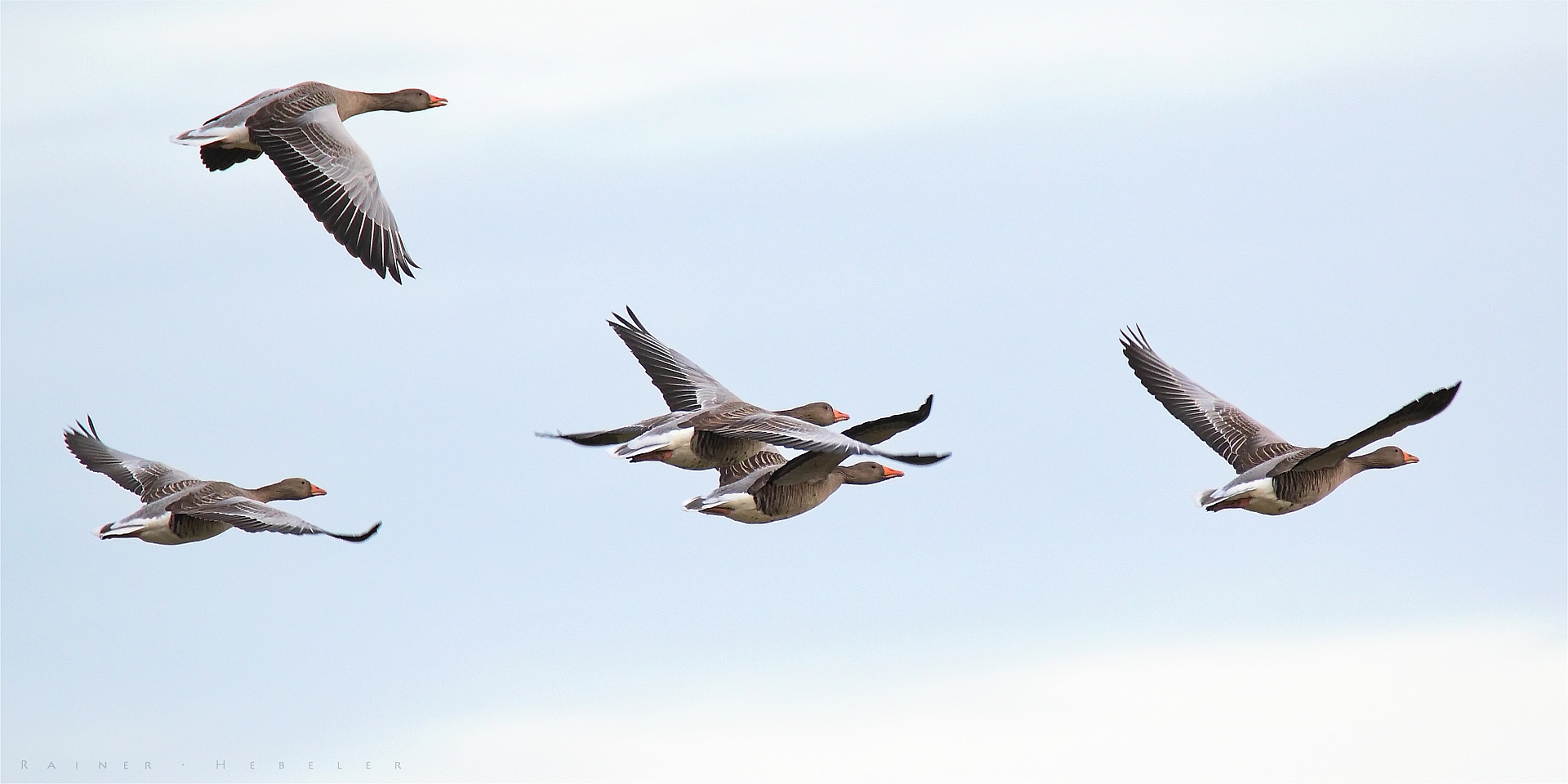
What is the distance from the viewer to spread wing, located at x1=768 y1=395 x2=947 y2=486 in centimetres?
1900

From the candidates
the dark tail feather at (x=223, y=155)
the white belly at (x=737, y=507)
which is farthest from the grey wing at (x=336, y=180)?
the white belly at (x=737, y=507)

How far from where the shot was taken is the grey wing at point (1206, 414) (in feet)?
69.4

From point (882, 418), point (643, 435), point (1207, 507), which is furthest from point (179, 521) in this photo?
point (1207, 507)

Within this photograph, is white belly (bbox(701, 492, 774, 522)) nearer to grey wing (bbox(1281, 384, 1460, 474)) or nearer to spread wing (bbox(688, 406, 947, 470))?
spread wing (bbox(688, 406, 947, 470))

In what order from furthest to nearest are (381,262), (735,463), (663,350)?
(663,350) < (735,463) < (381,262)

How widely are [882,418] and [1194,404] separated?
4738 millimetres

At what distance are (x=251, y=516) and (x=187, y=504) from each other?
1649 mm

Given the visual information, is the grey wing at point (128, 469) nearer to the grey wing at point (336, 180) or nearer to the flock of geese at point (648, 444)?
the flock of geese at point (648, 444)

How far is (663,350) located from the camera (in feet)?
74.3

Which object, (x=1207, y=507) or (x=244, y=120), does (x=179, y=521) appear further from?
(x=1207, y=507)

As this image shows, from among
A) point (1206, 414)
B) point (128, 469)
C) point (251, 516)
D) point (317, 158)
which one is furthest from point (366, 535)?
point (1206, 414)

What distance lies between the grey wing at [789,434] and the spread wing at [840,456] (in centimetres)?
34

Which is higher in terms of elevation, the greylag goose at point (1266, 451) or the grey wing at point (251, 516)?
the greylag goose at point (1266, 451)

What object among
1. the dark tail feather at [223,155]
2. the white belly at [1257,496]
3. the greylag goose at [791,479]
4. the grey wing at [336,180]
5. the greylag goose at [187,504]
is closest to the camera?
the greylag goose at [187,504]
